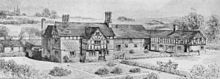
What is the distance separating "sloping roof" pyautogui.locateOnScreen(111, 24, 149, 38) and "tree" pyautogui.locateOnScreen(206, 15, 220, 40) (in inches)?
78.9

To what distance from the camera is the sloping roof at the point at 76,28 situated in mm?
6191

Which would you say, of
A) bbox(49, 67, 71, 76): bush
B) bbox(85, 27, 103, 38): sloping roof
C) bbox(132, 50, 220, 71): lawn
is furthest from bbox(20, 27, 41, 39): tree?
bbox(132, 50, 220, 71): lawn

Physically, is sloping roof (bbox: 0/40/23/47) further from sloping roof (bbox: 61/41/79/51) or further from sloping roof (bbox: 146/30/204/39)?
sloping roof (bbox: 146/30/204/39)

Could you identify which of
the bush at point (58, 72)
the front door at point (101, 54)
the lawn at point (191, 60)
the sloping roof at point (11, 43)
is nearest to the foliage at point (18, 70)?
the bush at point (58, 72)

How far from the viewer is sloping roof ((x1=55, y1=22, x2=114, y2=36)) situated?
619cm

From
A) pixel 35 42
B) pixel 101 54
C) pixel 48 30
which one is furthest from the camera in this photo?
pixel 101 54

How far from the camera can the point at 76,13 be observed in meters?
5.71

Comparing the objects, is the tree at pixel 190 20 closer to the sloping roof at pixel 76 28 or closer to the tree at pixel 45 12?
the sloping roof at pixel 76 28

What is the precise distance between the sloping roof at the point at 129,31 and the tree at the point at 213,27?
2.00 m

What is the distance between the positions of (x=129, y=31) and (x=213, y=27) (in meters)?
2.64

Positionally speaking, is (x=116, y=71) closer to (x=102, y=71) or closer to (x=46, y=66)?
(x=102, y=71)

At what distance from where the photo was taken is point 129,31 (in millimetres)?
7293

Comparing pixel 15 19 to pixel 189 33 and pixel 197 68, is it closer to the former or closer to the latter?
pixel 197 68

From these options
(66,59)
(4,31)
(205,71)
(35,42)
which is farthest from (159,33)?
(4,31)
